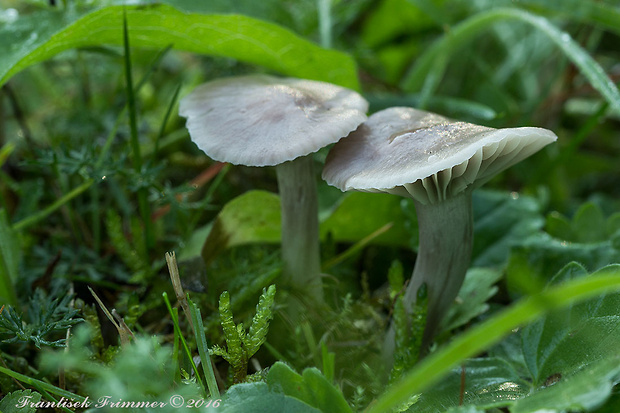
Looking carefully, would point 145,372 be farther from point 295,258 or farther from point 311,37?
point 311,37

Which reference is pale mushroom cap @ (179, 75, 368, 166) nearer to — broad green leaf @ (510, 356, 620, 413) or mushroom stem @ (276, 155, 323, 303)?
mushroom stem @ (276, 155, 323, 303)

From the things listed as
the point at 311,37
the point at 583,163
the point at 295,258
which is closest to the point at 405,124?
the point at 295,258

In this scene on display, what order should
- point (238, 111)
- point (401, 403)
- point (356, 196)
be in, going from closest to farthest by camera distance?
point (401, 403)
point (238, 111)
point (356, 196)

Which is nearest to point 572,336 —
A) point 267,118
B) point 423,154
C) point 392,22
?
point 423,154

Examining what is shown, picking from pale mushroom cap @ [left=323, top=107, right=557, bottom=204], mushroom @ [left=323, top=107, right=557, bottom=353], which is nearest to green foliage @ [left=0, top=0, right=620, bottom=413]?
mushroom @ [left=323, top=107, right=557, bottom=353]

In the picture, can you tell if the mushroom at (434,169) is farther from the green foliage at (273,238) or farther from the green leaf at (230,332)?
the green leaf at (230,332)

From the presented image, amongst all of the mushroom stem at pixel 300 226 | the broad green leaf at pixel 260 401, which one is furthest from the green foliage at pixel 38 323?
the mushroom stem at pixel 300 226
